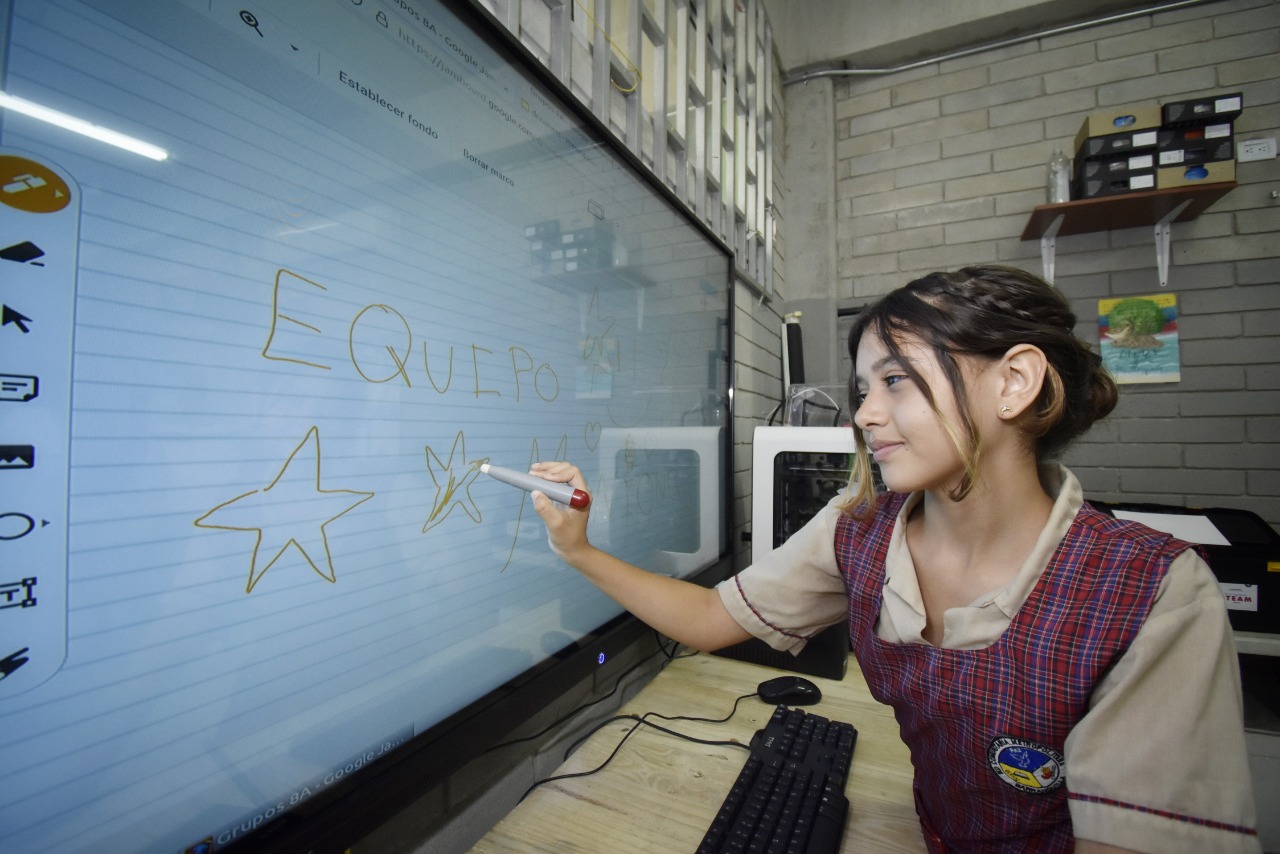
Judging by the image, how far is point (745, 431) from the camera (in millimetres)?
1744

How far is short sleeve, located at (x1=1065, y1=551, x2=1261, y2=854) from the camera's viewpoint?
467mm

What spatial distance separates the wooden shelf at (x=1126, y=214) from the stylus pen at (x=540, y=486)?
7.04ft

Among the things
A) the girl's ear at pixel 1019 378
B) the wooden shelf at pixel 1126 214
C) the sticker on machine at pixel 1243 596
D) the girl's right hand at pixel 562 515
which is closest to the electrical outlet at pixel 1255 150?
the wooden shelf at pixel 1126 214

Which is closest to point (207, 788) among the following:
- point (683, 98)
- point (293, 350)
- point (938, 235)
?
point (293, 350)

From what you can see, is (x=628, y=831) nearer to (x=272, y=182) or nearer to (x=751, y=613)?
(x=751, y=613)

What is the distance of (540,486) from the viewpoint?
1.93 ft

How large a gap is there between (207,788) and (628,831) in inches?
18.1

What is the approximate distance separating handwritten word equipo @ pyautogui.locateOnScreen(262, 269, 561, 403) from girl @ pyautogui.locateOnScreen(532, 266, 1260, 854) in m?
0.13

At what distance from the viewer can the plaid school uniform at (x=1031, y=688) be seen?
0.54 meters

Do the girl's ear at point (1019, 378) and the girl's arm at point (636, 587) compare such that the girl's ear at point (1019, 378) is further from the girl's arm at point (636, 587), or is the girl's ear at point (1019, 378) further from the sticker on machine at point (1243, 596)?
the sticker on machine at point (1243, 596)

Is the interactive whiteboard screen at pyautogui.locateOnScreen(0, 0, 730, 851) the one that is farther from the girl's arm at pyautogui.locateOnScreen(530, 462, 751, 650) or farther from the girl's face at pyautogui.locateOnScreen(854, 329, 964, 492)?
the girl's face at pyautogui.locateOnScreen(854, 329, 964, 492)

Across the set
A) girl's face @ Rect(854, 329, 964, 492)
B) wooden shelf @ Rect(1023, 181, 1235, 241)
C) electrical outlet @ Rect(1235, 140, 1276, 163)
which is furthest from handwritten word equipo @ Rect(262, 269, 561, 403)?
electrical outlet @ Rect(1235, 140, 1276, 163)

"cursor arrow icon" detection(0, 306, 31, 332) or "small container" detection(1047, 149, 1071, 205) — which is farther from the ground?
"small container" detection(1047, 149, 1071, 205)

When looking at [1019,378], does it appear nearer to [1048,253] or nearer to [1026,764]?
[1026,764]
